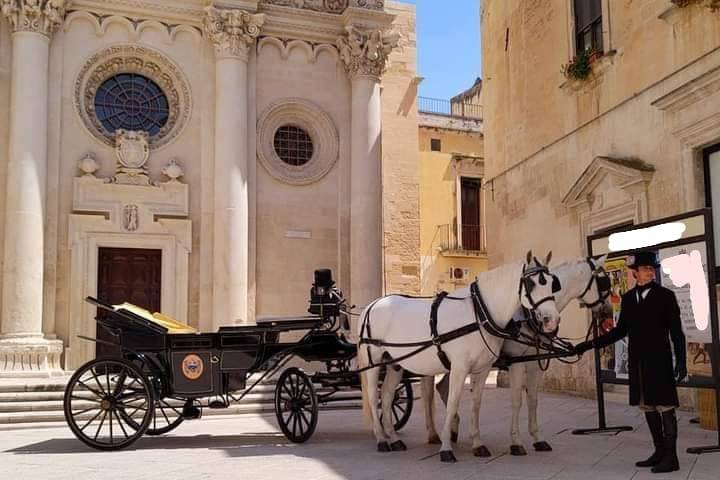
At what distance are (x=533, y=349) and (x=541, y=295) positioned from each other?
1.63 meters

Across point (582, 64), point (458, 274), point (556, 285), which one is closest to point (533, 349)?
point (556, 285)

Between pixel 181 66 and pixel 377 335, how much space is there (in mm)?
10012

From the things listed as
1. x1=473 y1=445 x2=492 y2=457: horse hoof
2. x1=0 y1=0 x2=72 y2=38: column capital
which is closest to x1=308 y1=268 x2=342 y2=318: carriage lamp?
x1=473 y1=445 x2=492 y2=457: horse hoof

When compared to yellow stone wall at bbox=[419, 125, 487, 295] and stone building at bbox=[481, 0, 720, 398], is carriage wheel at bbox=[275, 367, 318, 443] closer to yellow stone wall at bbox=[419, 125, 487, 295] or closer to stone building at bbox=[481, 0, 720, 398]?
stone building at bbox=[481, 0, 720, 398]

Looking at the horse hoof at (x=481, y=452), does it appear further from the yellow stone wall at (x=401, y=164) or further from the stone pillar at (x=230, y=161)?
the yellow stone wall at (x=401, y=164)

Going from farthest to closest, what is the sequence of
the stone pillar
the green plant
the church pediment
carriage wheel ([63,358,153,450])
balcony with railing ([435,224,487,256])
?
balcony with railing ([435,224,487,256])
the stone pillar
the green plant
the church pediment
carriage wheel ([63,358,153,450])

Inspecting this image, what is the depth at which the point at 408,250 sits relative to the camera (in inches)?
890

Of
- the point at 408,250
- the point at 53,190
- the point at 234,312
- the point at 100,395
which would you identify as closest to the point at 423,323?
the point at 100,395

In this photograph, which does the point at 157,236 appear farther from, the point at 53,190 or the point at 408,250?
the point at 408,250

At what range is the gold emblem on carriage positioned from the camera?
9.26 meters

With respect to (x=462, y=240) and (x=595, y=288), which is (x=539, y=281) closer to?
(x=595, y=288)

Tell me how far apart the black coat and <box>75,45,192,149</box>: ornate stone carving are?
1172 cm

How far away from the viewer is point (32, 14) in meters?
15.5

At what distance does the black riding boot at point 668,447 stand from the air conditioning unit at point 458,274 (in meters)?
23.0
